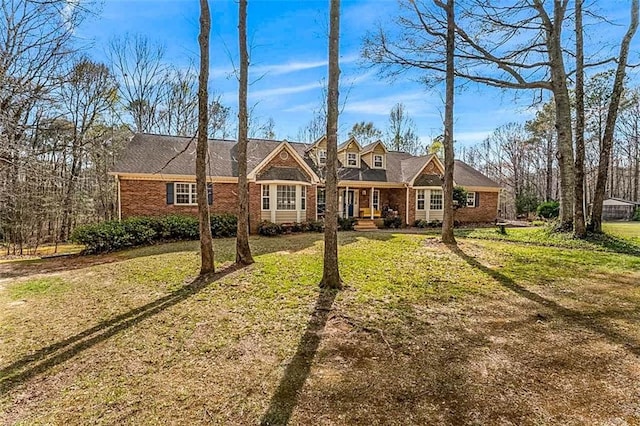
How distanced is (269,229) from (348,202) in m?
7.11

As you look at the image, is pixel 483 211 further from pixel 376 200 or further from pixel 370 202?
pixel 370 202

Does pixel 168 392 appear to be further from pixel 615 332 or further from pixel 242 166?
pixel 242 166

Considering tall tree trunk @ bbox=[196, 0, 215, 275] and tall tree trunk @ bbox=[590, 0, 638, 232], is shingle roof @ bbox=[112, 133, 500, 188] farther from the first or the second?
tall tree trunk @ bbox=[590, 0, 638, 232]

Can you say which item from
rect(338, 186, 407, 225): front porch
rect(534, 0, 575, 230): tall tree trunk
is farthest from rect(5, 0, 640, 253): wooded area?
rect(338, 186, 407, 225): front porch

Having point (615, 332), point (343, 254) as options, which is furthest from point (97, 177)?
point (615, 332)

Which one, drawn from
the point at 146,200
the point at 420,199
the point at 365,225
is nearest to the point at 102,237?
the point at 146,200

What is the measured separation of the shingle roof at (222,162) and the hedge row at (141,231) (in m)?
2.39

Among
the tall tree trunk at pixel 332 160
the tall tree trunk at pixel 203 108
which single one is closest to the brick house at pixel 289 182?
the tall tree trunk at pixel 203 108

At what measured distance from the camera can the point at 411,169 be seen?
22562mm

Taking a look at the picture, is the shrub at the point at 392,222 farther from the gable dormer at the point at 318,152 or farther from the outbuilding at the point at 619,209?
the outbuilding at the point at 619,209

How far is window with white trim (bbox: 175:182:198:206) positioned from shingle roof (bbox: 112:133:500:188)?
2.00ft

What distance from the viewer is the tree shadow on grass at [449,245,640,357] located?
174 inches

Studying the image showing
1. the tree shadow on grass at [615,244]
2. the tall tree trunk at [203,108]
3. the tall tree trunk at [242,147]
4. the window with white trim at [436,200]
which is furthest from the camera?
the window with white trim at [436,200]

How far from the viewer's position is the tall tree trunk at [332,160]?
22.0ft
